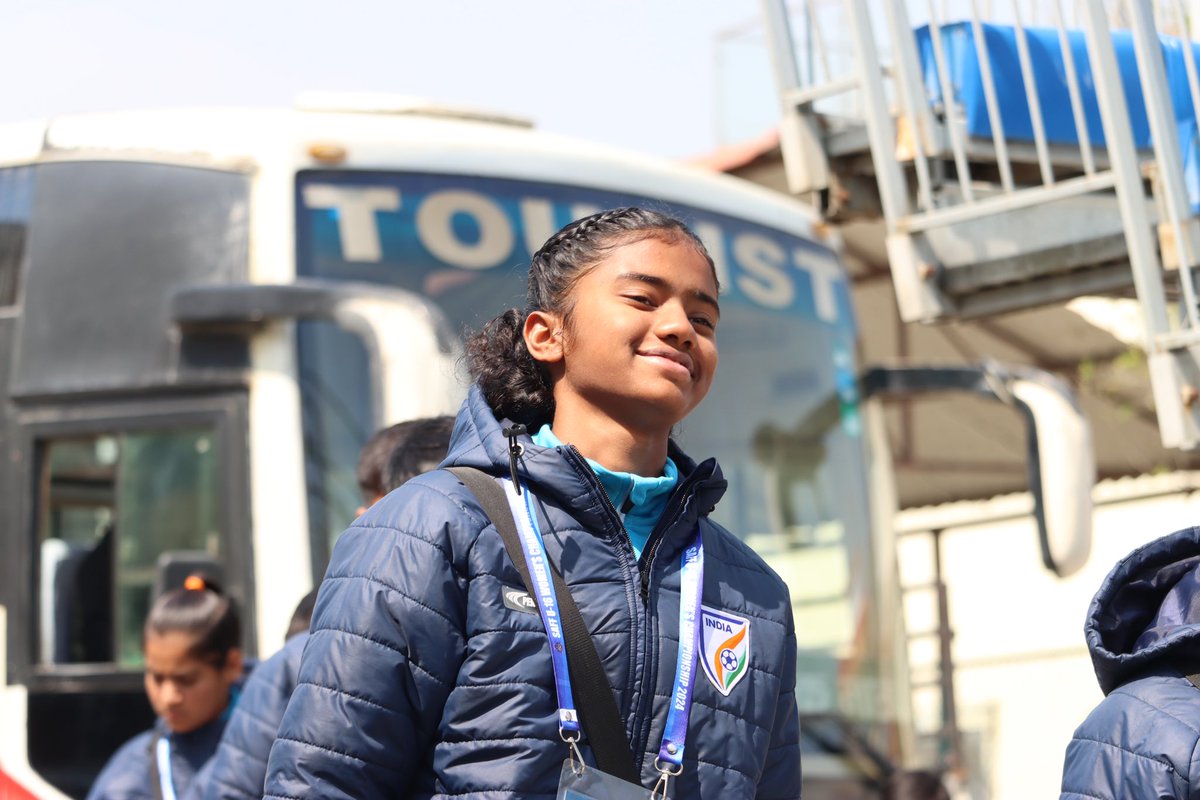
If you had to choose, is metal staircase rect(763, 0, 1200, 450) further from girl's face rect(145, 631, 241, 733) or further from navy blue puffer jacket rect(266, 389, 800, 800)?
navy blue puffer jacket rect(266, 389, 800, 800)

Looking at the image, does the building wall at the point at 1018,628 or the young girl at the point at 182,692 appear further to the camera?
the building wall at the point at 1018,628

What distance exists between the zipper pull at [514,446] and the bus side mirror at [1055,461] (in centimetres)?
461

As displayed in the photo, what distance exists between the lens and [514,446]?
2256 millimetres

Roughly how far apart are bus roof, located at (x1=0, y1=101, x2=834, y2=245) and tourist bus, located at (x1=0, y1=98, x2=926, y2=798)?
0.01 metres

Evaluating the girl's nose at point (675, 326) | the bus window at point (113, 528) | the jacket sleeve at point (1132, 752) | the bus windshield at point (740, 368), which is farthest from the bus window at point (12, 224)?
the jacket sleeve at point (1132, 752)

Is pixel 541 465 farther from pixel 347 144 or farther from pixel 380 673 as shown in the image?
pixel 347 144

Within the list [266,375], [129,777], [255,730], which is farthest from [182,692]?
[266,375]

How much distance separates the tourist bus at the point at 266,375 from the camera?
607cm

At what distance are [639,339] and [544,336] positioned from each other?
18 centimetres

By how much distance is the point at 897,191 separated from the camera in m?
4.95

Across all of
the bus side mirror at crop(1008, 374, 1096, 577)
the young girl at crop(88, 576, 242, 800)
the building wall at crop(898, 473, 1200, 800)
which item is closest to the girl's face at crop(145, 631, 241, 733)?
the young girl at crop(88, 576, 242, 800)

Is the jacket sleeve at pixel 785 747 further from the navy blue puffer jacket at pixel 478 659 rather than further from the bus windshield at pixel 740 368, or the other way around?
the bus windshield at pixel 740 368

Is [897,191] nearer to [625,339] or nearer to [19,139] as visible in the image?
[625,339]

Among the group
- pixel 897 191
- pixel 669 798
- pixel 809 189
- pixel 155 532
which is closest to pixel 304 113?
pixel 155 532
